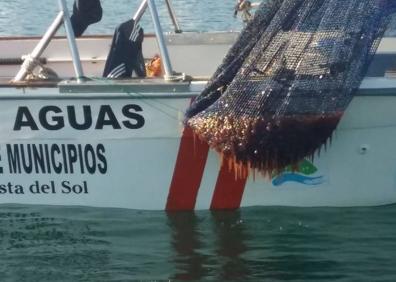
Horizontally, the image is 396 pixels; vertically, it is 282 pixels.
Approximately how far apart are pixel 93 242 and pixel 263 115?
1653 millimetres

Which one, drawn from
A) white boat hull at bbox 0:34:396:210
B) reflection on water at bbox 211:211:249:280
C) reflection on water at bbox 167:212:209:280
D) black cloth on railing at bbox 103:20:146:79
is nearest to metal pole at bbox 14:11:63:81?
white boat hull at bbox 0:34:396:210

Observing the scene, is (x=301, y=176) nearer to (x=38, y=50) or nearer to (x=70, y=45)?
(x=70, y=45)

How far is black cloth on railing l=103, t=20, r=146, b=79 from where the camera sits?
7.77 meters

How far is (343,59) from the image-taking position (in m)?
7.16

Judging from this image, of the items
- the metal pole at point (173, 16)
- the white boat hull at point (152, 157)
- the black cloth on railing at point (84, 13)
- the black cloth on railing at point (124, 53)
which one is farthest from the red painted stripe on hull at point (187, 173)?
the metal pole at point (173, 16)

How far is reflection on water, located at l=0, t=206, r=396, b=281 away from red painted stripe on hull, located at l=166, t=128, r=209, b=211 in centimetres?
13

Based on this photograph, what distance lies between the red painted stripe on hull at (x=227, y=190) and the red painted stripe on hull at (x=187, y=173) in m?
0.15

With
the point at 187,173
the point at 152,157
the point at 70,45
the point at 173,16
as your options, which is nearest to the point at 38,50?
the point at 70,45

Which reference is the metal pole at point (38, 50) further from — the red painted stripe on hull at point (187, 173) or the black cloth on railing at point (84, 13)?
the red painted stripe on hull at point (187, 173)

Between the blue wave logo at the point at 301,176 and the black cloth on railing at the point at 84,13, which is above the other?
the black cloth on railing at the point at 84,13

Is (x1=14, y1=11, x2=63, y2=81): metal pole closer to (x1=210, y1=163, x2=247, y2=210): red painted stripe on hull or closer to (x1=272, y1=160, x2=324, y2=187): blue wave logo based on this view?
(x1=210, y1=163, x2=247, y2=210): red painted stripe on hull

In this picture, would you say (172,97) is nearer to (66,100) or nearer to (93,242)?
(66,100)

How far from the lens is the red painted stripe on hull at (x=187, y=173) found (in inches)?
292

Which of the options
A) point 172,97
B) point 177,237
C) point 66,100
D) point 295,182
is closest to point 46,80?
point 66,100
